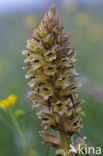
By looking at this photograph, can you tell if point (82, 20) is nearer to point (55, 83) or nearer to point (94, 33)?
point (94, 33)

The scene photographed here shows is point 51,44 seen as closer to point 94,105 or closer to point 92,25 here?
point 94,105

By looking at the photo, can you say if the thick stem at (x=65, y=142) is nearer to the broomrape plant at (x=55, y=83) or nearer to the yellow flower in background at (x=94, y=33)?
the broomrape plant at (x=55, y=83)

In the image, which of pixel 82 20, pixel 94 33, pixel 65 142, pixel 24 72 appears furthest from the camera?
pixel 82 20

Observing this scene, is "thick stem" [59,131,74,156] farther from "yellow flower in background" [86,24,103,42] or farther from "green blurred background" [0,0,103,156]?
"yellow flower in background" [86,24,103,42]

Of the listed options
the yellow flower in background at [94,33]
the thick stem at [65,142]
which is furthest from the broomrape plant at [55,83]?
the yellow flower in background at [94,33]

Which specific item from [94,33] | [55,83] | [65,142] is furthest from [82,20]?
[65,142]
